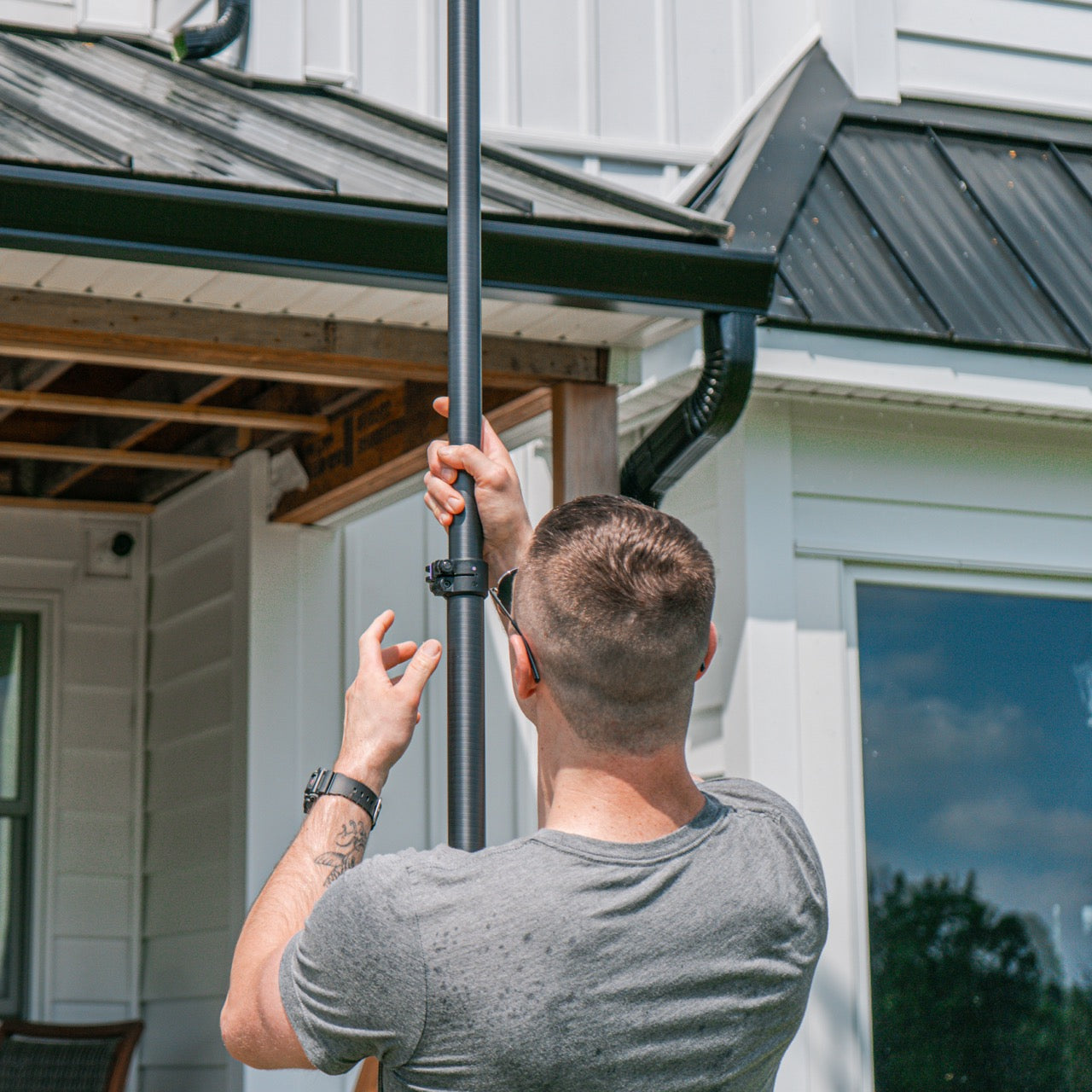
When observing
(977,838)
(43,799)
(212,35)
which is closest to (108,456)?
(43,799)

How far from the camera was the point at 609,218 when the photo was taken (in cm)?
371

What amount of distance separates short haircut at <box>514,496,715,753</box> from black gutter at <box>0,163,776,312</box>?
173cm

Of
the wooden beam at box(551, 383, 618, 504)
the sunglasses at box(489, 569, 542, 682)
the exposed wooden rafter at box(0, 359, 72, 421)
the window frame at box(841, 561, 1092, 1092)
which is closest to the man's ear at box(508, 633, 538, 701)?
the sunglasses at box(489, 569, 542, 682)

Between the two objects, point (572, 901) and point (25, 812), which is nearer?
point (572, 901)

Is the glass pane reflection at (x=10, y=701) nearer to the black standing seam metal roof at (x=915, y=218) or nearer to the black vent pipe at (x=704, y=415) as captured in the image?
the black vent pipe at (x=704, y=415)

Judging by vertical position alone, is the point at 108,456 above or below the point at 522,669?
above

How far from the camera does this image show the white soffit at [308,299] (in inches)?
134

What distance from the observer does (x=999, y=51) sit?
537cm

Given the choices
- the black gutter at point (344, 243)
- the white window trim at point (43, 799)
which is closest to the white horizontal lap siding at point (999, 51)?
the black gutter at point (344, 243)

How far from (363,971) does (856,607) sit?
327 centimetres

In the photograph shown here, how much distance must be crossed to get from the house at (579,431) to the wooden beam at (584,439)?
0.01m

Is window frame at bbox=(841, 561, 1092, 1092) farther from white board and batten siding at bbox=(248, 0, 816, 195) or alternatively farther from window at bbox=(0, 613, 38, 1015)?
window at bbox=(0, 613, 38, 1015)

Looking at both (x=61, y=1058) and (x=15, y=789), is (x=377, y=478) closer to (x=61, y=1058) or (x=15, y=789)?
(x=15, y=789)

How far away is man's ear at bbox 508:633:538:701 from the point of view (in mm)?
1816
